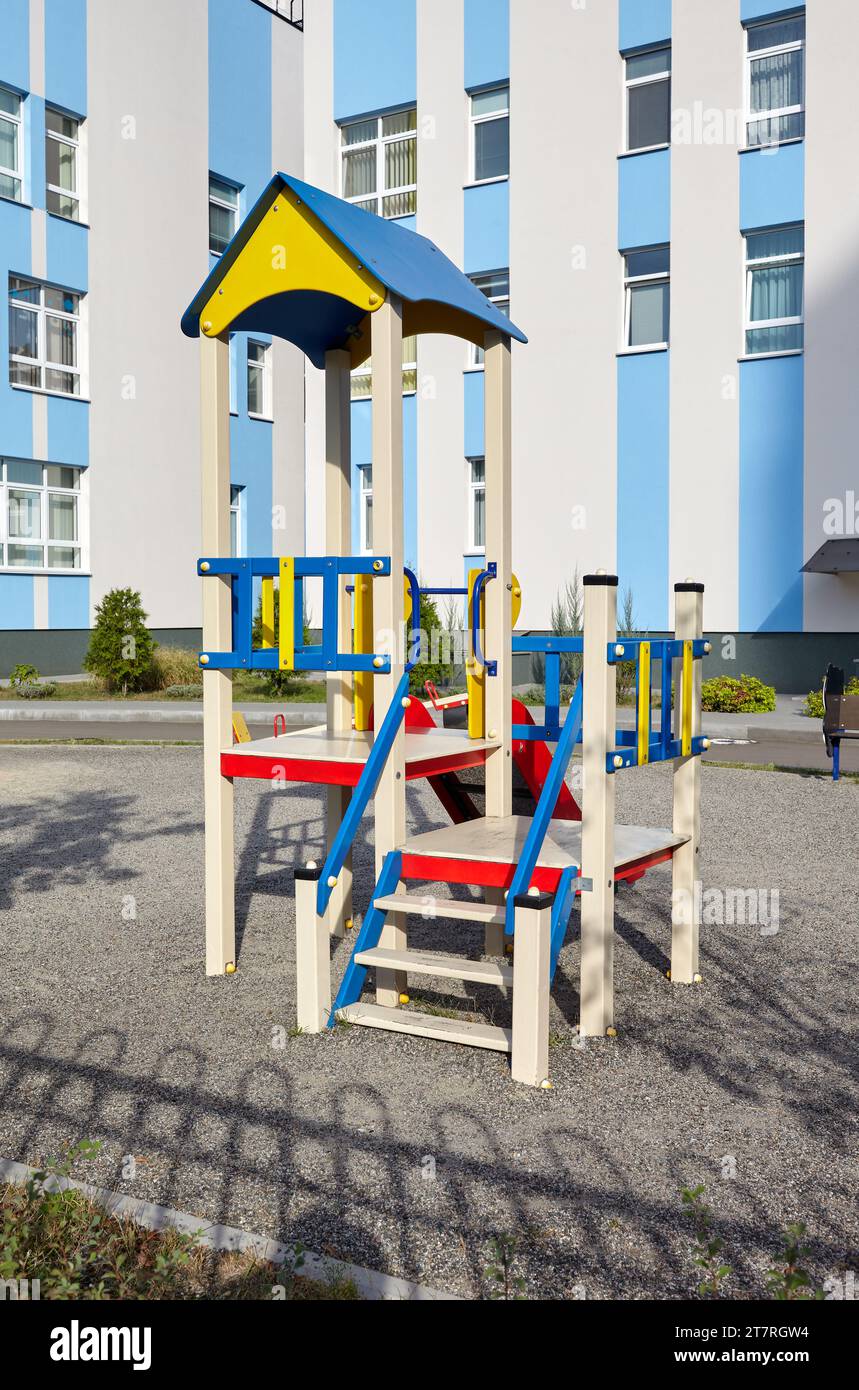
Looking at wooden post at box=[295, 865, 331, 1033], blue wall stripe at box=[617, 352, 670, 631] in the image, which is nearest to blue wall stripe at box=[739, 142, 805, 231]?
blue wall stripe at box=[617, 352, 670, 631]

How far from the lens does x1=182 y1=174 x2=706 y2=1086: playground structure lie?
5.07m

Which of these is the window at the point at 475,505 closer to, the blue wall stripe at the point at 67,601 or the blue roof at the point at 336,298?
the blue wall stripe at the point at 67,601

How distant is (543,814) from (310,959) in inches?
44.2

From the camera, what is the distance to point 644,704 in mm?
5445

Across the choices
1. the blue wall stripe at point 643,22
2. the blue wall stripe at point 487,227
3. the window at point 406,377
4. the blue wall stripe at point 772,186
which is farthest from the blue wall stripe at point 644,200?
the window at point 406,377

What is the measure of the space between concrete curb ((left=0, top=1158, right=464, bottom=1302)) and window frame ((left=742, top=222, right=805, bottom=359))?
1960cm

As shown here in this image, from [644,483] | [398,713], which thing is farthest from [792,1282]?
[644,483]

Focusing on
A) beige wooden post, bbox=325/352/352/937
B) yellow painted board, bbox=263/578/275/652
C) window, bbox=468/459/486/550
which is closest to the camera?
yellow painted board, bbox=263/578/275/652

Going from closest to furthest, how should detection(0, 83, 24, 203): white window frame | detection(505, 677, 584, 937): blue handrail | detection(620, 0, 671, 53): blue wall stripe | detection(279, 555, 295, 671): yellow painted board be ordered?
detection(505, 677, 584, 937): blue handrail, detection(279, 555, 295, 671): yellow painted board, detection(620, 0, 671, 53): blue wall stripe, detection(0, 83, 24, 203): white window frame

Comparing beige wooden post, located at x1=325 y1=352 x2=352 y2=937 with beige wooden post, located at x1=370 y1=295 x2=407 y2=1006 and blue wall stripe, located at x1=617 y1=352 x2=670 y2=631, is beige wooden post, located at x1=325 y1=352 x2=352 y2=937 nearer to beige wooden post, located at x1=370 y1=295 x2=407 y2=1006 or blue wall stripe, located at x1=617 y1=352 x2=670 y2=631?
beige wooden post, located at x1=370 y1=295 x2=407 y2=1006

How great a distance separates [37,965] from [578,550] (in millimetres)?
17632
